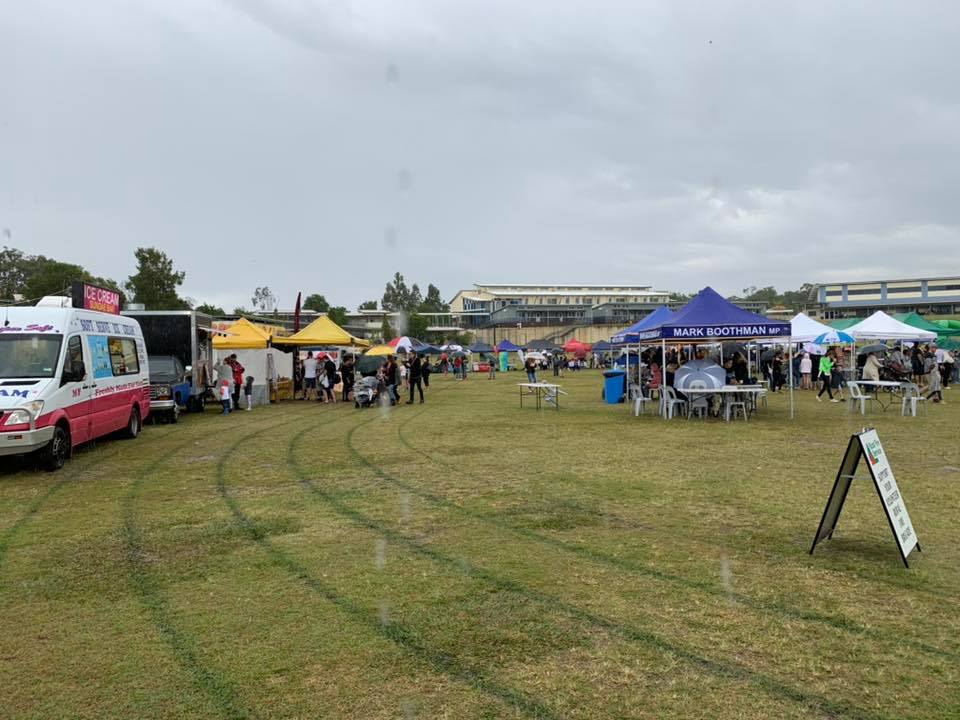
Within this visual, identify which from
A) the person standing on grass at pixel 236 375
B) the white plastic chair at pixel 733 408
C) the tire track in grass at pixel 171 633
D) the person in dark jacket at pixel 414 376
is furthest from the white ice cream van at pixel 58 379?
the white plastic chair at pixel 733 408

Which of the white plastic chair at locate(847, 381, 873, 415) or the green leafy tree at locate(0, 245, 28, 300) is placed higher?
the green leafy tree at locate(0, 245, 28, 300)

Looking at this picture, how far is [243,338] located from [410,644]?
792 inches

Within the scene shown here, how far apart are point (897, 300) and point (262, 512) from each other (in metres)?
115

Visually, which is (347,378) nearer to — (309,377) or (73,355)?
(309,377)

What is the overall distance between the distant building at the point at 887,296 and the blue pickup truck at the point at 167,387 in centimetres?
9721

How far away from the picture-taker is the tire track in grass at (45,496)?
636 centimetres

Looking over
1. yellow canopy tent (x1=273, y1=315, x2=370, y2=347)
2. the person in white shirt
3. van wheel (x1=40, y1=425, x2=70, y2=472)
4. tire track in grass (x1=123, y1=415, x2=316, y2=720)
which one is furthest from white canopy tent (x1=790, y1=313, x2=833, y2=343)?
tire track in grass (x1=123, y1=415, x2=316, y2=720)

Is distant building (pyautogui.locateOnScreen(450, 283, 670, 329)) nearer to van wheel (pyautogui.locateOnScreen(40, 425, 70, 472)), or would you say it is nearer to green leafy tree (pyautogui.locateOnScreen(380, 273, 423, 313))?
green leafy tree (pyautogui.locateOnScreen(380, 273, 423, 313))

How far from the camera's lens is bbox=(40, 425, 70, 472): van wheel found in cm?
970

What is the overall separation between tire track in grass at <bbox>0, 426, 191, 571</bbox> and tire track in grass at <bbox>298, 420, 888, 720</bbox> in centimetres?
304

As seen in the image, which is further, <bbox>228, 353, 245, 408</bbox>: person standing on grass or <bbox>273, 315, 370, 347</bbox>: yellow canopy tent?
<bbox>273, 315, 370, 347</bbox>: yellow canopy tent

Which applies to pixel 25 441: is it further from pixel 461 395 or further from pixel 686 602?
pixel 461 395

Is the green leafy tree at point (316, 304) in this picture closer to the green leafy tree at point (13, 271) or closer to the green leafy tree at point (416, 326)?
the green leafy tree at point (416, 326)

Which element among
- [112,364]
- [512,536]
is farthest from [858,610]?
[112,364]
